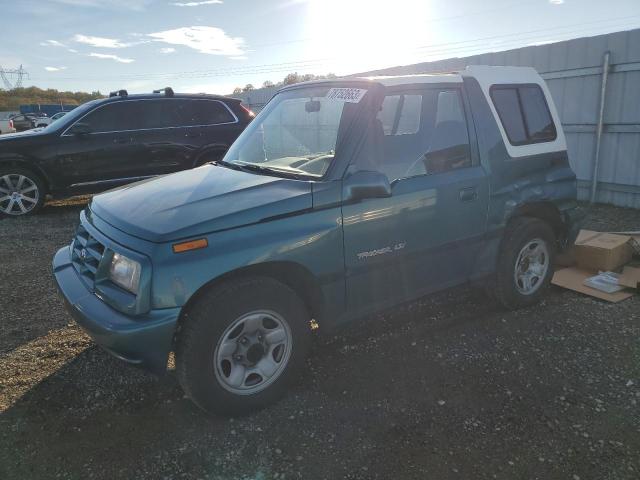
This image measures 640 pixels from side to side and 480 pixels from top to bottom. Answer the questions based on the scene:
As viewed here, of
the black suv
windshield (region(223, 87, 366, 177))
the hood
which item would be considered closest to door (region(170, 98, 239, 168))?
the black suv

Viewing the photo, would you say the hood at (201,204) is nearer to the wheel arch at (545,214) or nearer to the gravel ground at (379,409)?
the gravel ground at (379,409)

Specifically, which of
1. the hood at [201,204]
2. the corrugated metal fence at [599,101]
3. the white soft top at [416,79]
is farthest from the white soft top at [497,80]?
the corrugated metal fence at [599,101]

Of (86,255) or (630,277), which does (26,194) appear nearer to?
(86,255)

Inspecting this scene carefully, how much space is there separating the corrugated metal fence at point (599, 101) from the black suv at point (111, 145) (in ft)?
18.7

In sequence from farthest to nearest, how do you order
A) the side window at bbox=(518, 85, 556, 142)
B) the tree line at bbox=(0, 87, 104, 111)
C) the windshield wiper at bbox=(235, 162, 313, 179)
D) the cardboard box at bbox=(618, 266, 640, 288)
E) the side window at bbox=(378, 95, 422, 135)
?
the tree line at bbox=(0, 87, 104, 111)
the cardboard box at bbox=(618, 266, 640, 288)
the side window at bbox=(518, 85, 556, 142)
the side window at bbox=(378, 95, 422, 135)
the windshield wiper at bbox=(235, 162, 313, 179)

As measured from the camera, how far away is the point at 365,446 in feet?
8.34

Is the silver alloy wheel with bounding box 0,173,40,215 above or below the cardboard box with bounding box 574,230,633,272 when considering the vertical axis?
above

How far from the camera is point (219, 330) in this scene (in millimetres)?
2547

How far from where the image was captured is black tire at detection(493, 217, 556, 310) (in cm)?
387

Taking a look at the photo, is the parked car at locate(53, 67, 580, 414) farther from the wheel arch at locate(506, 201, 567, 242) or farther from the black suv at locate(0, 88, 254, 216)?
the black suv at locate(0, 88, 254, 216)

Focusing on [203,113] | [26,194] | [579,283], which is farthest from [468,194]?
[26,194]

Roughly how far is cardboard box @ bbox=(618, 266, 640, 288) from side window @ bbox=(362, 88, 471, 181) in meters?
2.31

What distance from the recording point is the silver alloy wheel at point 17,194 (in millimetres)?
7578

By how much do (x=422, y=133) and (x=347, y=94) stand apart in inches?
27.4
